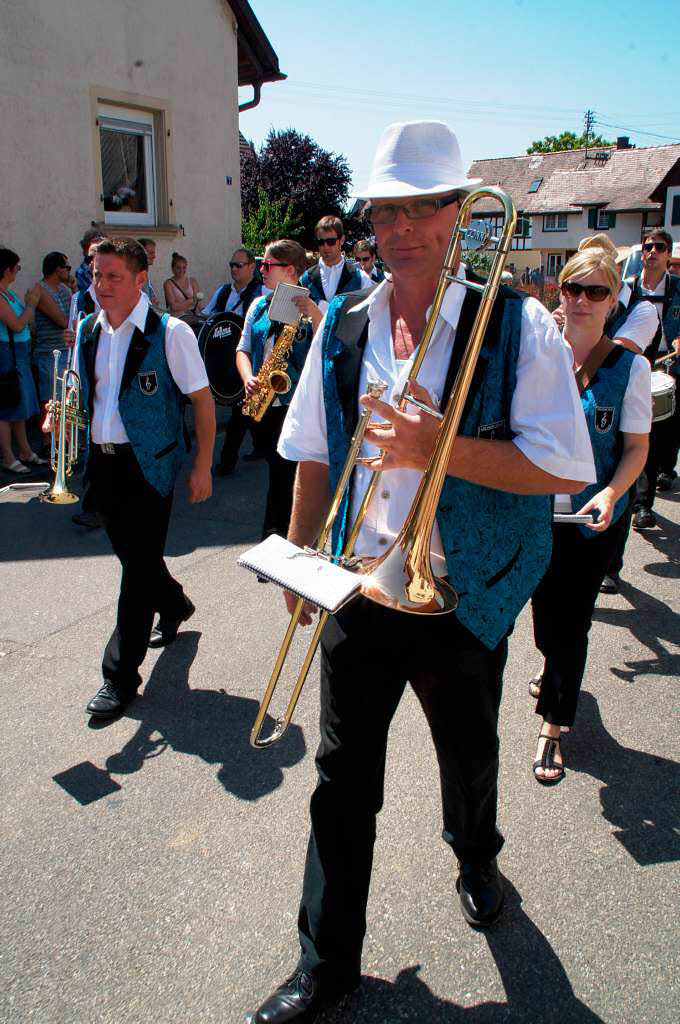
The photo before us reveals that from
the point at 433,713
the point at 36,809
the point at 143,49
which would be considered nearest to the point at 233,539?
the point at 36,809

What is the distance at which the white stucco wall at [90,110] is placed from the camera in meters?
9.10

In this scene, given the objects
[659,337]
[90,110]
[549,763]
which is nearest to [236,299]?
[659,337]

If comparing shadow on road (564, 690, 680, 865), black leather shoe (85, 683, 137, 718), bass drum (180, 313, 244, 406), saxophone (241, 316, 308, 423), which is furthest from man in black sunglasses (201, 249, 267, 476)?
shadow on road (564, 690, 680, 865)

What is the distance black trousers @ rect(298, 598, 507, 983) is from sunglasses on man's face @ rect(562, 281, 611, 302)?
5.47 feet

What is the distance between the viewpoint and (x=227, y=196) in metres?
12.1

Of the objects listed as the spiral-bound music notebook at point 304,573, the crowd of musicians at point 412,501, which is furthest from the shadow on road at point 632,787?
the spiral-bound music notebook at point 304,573

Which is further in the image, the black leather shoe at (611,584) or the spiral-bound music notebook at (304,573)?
the black leather shoe at (611,584)

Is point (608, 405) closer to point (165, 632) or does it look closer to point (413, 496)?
point (413, 496)

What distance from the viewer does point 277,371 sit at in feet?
17.2

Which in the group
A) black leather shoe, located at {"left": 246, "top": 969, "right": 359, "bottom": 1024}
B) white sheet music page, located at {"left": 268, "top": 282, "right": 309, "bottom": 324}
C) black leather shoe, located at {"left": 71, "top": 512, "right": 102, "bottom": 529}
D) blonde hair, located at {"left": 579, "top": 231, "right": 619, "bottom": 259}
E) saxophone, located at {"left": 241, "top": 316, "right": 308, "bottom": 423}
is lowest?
black leather shoe, located at {"left": 246, "top": 969, "right": 359, "bottom": 1024}

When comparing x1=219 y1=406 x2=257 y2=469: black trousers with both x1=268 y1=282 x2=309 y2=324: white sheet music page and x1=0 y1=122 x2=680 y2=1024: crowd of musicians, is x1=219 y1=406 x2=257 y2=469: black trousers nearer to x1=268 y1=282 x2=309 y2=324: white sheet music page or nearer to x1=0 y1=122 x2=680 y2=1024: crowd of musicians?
x1=268 y1=282 x2=309 y2=324: white sheet music page

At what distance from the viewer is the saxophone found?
5242 mm

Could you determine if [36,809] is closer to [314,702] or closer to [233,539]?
[314,702]

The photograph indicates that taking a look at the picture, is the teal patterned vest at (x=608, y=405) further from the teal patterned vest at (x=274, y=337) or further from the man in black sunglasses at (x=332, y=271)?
the man in black sunglasses at (x=332, y=271)
